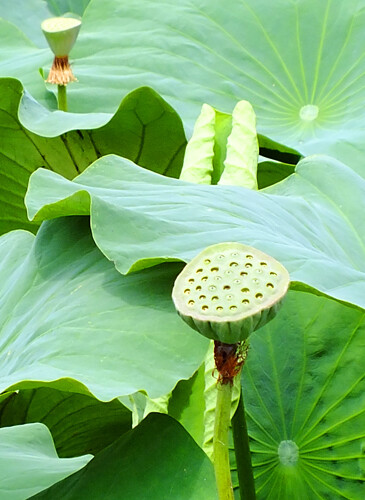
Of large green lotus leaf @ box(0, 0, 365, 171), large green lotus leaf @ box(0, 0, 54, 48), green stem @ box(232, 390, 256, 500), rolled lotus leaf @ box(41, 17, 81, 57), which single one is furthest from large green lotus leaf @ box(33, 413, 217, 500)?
large green lotus leaf @ box(0, 0, 54, 48)

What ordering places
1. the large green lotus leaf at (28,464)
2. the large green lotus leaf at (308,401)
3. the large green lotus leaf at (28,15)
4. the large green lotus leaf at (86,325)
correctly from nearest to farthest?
the large green lotus leaf at (86,325)
the large green lotus leaf at (28,464)
the large green lotus leaf at (308,401)
the large green lotus leaf at (28,15)

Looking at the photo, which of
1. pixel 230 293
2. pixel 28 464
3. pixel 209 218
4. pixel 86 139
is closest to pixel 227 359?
pixel 230 293

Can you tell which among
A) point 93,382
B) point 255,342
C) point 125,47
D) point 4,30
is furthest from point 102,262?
point 4,30

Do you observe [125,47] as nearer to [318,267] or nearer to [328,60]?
[328,60]

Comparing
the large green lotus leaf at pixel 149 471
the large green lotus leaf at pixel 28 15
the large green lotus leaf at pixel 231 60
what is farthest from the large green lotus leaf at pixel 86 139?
the large green lotus leaf at pixel 28 15

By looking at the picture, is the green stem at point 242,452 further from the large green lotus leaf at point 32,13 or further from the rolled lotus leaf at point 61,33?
the large green lotus leaf at point 32,13

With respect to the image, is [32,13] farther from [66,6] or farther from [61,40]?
[61,40]
